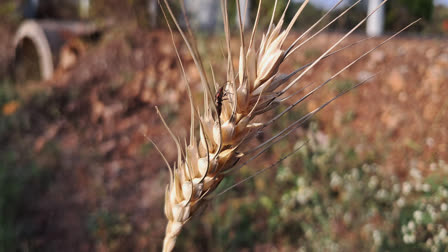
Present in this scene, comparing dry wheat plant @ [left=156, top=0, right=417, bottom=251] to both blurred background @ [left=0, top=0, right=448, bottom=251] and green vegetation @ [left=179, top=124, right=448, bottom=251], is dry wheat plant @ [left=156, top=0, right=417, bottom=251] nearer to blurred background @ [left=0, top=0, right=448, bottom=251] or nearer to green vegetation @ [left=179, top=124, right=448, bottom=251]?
blurred background @ [left=0, top=0, right=448, bottom=251]

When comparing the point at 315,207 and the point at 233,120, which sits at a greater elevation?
the point at 233,120

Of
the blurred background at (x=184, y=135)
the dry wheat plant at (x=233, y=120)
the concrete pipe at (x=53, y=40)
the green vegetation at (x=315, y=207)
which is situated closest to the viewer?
the dry wheat plant at (x=233, y=120)

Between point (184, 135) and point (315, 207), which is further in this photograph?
point (315, 207)

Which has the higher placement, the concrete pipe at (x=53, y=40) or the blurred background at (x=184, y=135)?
the concrete pipe at (x=53, y=40)

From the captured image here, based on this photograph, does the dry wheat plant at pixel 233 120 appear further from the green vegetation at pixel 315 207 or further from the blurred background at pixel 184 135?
the green vegetation at pixel 315 207

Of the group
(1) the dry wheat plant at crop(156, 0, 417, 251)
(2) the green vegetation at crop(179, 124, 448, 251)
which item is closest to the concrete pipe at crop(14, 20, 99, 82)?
(2) the green vegetation at crop(179, 124, 448, 251)

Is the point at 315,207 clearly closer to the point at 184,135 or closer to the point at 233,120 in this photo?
the point at 184,135

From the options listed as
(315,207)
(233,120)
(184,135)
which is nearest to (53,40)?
(315,207)

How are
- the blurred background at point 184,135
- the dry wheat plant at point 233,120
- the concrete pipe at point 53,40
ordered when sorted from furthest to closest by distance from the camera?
the concrete pipe at point 53,40
the blurred background at point 184,135
the dry wheat plant at point 233,120

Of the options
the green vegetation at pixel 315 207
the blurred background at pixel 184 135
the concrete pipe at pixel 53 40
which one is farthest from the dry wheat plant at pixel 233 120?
the concrete pipe at pixel 53 40

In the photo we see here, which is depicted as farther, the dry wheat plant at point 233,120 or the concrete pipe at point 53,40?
the concrete pipe at point 53,40
